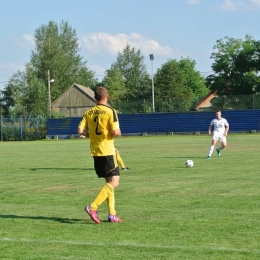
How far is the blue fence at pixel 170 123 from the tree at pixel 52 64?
3208cm

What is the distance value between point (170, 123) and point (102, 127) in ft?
149

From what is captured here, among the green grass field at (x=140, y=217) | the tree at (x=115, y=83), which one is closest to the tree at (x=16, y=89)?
the tree at (x=115, y=83)

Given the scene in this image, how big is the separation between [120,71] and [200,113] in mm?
67206

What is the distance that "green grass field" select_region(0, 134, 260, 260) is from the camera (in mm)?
6965

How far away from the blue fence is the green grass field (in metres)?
35.1

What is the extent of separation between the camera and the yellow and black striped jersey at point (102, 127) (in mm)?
8828

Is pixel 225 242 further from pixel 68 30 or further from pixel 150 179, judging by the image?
pixel 68 30

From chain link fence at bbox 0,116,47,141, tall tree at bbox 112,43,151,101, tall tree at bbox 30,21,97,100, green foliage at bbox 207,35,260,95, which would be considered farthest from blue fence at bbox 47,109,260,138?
tall tree at bbox 112,43,151,101

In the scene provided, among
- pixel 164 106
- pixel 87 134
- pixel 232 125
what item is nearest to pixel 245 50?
pixel 164 106

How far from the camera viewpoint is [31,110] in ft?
280

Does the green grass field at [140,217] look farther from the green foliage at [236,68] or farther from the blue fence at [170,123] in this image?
the green foliage at [236,68]

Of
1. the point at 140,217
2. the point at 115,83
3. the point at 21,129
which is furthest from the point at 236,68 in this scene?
the point at 140,217

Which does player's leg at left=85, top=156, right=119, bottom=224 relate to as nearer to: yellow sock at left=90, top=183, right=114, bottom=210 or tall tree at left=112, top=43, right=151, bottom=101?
yellow sock at left=90, top=183, right=114, bottom=210

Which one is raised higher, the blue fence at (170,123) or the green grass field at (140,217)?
the blue fence at (170,123)
